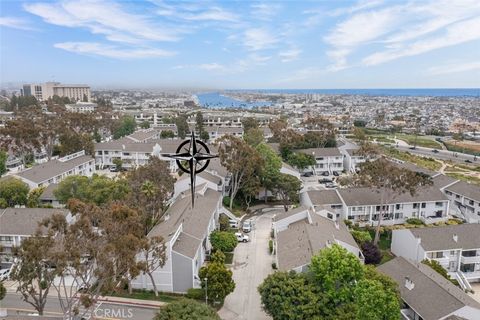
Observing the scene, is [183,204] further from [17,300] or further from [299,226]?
[17,300]

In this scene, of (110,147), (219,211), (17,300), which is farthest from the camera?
(110,147)

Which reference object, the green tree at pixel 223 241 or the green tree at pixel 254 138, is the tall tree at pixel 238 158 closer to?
the green tree at pixel 223 241

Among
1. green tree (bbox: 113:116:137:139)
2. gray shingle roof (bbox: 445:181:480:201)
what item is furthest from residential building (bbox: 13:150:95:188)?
gray shingle roof (bbox: 445:181:480:201)

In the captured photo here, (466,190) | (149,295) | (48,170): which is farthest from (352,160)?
(48,170)

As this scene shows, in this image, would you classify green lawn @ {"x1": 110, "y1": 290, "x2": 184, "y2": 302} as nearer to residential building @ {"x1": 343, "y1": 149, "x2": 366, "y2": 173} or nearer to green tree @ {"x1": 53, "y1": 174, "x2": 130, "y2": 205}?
green tree @ {"x1": 53, "y1": 174, "x2": 130, "y2": 205}

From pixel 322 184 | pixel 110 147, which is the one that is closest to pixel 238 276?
pixel 322 184

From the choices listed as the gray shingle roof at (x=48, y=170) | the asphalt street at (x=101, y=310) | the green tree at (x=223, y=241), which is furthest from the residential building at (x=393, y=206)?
the gray shingle roof at (x=48, y=170)
